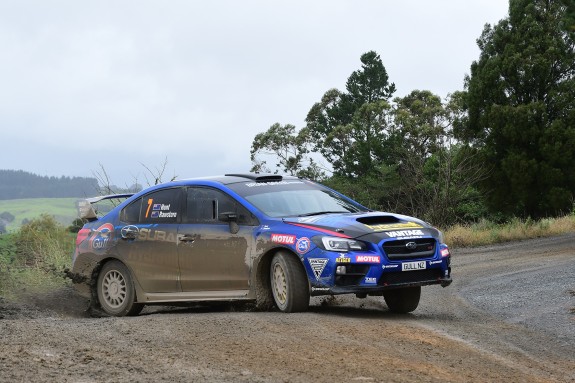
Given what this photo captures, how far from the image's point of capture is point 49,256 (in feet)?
56.1

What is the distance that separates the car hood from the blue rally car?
11 mm

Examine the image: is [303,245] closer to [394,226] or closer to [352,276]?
[352,276]

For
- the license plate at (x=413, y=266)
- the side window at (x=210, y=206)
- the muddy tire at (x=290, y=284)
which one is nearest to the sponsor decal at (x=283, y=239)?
the muddy tire at (x=290, y=284)

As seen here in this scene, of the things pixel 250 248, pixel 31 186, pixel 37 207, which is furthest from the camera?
pixel 31 186

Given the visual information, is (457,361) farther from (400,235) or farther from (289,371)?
(400,235)

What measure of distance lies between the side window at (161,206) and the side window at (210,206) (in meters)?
0.19

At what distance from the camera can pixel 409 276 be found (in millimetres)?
10477

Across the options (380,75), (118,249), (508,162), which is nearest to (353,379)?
(118,249)

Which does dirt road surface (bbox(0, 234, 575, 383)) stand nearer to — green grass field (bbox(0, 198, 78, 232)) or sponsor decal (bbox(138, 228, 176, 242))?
sponsor decal (bbox(138, 228, 176, 242))

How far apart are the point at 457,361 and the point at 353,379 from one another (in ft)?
4.89

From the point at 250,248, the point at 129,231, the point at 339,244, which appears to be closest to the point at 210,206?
the point at 250,248

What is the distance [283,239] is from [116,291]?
9.32 feet

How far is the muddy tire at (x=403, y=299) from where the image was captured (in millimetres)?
11531

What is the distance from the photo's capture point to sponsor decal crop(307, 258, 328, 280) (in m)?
10.2
